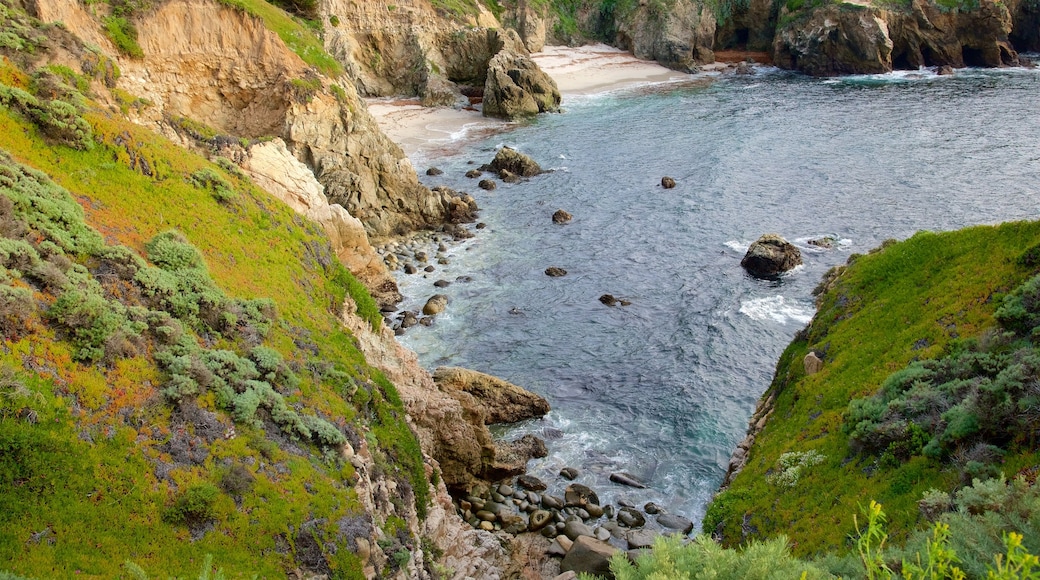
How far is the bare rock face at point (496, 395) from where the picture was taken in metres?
30.5

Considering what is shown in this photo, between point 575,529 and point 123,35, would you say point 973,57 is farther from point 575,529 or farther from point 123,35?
point 123,35

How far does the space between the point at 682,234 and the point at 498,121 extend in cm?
3747

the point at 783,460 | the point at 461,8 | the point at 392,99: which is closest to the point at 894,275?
the point at 783,460

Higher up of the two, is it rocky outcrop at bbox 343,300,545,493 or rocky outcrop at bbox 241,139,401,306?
rocky outcrop at bbox 241,139,401,306

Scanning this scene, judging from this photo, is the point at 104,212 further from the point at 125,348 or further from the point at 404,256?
the point at 404,256

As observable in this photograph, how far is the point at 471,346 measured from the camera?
3681 cm

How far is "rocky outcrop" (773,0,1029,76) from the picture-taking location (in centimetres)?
9900

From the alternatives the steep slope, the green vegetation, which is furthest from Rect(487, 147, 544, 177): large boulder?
the green vegetation

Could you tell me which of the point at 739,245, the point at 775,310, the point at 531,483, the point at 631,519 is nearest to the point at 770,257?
the point at 775,310

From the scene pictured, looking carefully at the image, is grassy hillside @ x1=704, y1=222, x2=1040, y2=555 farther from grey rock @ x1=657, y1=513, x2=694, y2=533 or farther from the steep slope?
the steep slope

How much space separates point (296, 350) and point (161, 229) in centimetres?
605

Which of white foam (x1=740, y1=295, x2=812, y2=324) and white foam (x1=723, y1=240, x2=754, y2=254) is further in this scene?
white foam (x1=723, y1=240, x2=754, y2=254)

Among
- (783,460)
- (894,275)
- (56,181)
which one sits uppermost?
(56,181)

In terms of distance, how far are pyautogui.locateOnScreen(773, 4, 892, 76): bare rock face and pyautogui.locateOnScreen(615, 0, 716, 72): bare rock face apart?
13568mm
